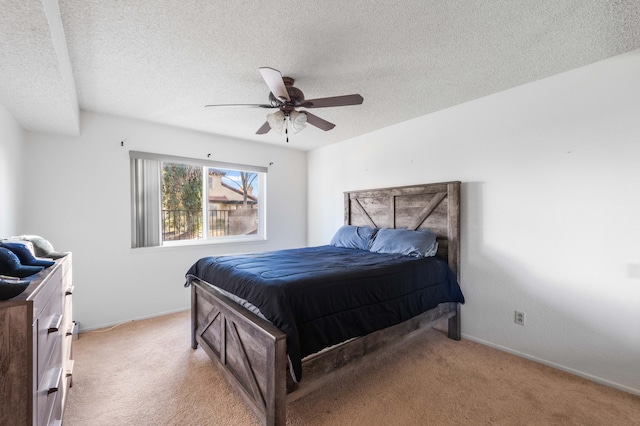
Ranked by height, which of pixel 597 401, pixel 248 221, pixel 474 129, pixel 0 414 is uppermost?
pixel 474 129

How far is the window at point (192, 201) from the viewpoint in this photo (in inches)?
135

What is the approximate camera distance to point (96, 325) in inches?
120

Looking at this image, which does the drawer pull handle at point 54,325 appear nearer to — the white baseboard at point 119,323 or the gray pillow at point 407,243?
the white baseboard at point 119,323

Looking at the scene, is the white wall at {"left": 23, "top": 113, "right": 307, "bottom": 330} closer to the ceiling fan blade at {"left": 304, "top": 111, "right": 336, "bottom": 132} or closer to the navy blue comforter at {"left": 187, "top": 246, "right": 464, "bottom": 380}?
the navy blue comforter at {"left": 187, "top": 246, "right": 464, "bottom": 380}

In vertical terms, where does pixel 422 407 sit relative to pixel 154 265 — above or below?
below

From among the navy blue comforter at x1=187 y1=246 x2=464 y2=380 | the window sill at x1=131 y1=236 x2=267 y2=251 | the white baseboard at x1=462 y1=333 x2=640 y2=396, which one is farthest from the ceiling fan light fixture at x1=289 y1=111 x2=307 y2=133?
the white baseboard at x1=462 y1=333 x2=640 y2=396

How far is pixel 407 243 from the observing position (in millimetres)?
2967

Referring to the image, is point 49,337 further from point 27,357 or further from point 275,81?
point 275,81

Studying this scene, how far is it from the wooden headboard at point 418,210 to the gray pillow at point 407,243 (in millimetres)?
139

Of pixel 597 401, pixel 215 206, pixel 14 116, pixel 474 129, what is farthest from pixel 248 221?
pixel 597 401

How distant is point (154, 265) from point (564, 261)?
440cm

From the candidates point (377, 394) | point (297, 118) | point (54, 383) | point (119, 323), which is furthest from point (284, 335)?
point (119, 323)

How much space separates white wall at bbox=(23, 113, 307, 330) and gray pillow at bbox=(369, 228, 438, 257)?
2518 millimetres

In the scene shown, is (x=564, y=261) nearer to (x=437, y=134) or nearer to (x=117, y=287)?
(x=437, y=134)
